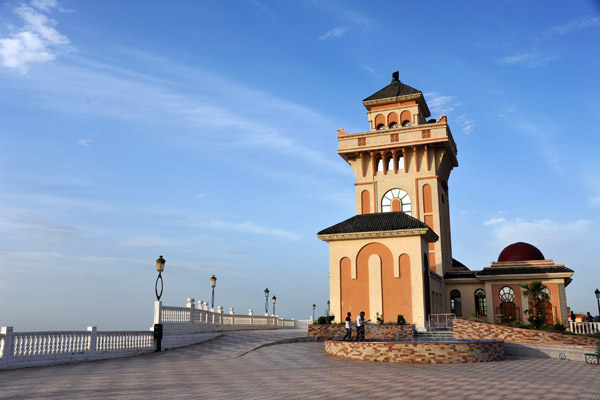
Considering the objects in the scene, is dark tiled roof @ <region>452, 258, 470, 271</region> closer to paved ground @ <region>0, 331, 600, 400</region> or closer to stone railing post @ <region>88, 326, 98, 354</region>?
paved ground @ <region>0, 331, 600, 400</region>

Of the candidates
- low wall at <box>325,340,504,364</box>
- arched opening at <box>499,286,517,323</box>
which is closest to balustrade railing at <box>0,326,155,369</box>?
low wall at <box>325,340,504,364</box>

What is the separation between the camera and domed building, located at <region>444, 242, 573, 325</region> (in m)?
38.7

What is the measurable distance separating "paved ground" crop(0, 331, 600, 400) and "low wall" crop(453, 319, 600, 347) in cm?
390

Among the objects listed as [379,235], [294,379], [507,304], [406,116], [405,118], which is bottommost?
[294,379]

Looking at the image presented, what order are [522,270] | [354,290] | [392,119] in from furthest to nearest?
[392,119], [522,270], [354,290]

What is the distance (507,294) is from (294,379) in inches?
1271

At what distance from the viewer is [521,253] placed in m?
46.3

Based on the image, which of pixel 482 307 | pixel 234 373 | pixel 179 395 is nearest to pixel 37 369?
pixel 234 373

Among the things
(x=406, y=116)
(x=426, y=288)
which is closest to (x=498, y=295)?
(x=426, y=288)

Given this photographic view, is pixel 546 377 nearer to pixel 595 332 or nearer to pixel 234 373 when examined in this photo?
pixel 234 373

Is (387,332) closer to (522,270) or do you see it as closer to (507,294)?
(507,294)

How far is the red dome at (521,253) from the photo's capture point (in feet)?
151

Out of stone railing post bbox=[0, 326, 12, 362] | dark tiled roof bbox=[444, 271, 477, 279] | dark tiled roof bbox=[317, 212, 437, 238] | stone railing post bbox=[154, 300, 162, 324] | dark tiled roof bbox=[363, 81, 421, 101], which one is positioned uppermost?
dark tiled roof bbox=[363, 81, 421, 101]

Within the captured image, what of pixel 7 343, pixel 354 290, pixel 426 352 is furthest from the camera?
pixel 354 290
